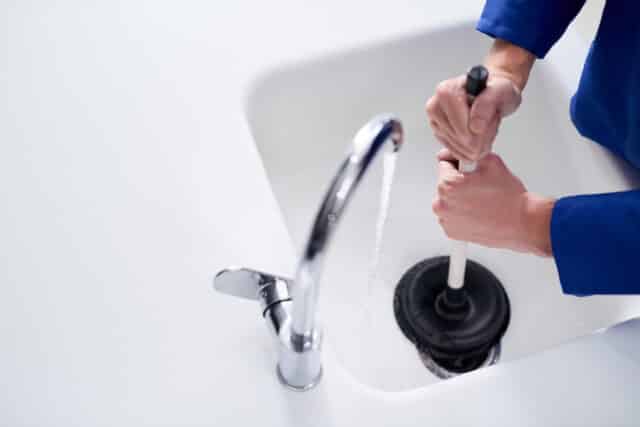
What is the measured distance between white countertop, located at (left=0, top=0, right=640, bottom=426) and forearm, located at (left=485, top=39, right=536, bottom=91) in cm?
Answer: 18

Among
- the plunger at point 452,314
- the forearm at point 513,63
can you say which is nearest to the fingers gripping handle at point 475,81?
the forearm at point 513,63

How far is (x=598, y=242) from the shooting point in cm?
60

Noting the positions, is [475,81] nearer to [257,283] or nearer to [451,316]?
[257,283]

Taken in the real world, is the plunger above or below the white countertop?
below

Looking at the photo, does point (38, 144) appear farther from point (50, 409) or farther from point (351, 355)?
point (351, 355)

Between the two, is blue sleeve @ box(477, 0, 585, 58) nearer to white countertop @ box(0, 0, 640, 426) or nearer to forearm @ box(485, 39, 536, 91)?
forearm @ box(485, 39, 536, 91)

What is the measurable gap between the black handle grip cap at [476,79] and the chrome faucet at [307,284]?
0.48ft

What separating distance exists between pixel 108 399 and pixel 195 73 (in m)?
0.37

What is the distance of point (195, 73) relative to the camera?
0.78 metres

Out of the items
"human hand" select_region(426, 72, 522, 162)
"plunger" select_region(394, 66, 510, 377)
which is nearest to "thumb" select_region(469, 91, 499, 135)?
"human hand" select_region(426, 72, 522, 162)

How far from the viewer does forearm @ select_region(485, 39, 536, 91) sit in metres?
0.70

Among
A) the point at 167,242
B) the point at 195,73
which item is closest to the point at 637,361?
the point at 167,242

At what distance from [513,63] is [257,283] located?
339mm

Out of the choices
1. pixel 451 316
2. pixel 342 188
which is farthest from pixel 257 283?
pixel 451 316
